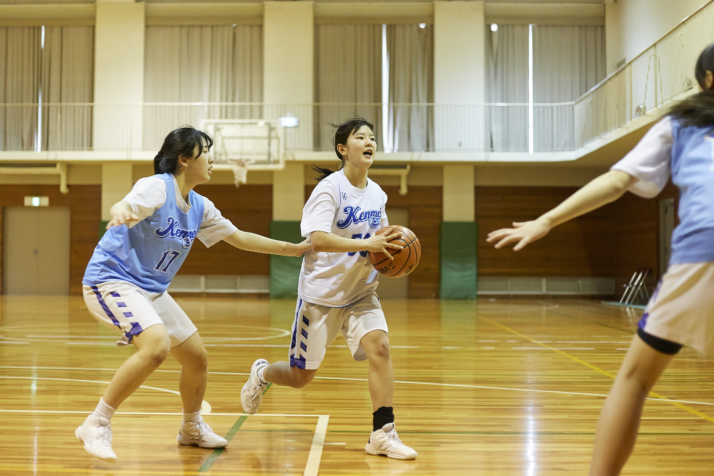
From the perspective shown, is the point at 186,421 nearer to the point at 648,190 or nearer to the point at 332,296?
the point at 332,296

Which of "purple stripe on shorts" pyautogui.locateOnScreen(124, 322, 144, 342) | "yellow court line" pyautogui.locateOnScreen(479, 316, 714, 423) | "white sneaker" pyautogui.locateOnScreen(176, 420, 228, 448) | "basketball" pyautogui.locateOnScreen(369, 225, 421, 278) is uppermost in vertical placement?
"basketball" pyautogui.locateOnScreen(369, 225, 421, 278)

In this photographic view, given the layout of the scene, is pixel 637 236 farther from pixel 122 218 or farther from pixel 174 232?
pixel 122 218

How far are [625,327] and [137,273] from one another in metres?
8.43

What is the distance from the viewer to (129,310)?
2932mm

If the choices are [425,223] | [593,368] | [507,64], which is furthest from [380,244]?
[507,64]

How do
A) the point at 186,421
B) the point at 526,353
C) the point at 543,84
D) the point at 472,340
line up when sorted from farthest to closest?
the point at 543,84 → the point at 472,340 → the point at 526,353 → the point at 186,421

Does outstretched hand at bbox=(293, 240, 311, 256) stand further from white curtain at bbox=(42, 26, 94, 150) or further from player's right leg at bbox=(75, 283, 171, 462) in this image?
white curtain at bbox=(42, 26, 94, 150)

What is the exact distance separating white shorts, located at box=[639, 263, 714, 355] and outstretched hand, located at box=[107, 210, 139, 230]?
191cm

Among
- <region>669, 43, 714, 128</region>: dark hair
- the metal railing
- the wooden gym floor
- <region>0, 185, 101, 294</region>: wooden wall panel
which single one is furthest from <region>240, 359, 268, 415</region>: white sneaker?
<region>0, 185, 101, 294</region>: wooden wall panel

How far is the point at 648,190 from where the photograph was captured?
78.2 inches

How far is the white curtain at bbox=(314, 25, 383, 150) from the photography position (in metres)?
18.2

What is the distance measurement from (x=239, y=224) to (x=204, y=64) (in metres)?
4.37

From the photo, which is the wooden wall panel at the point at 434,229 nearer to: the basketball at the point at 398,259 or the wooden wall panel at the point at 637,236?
the wooden wall panel at the point at 637,236

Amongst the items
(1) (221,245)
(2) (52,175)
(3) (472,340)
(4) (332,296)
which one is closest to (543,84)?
(1) (221,245)
